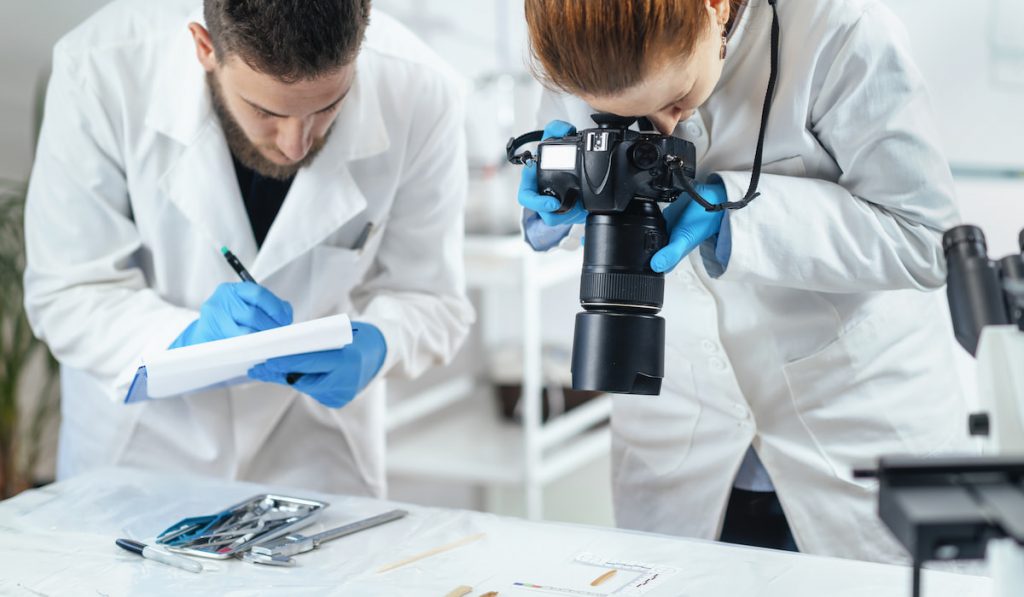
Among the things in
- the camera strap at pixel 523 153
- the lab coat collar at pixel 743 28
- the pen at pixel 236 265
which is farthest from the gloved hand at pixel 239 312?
the lab coat collar at pixel 743 28

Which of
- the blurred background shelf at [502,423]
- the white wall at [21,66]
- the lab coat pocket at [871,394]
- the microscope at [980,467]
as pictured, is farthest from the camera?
the white wall at [21,66]

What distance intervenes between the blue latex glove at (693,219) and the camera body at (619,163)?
0.06 metres

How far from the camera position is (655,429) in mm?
1357

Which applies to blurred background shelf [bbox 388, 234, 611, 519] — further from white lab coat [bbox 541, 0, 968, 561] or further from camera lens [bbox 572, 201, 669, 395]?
camera lens [bbox 572, 201, 669, 395]

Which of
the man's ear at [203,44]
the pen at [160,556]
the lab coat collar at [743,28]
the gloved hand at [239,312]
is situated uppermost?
the man's ear at [203,44]

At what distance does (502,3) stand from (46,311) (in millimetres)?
1653

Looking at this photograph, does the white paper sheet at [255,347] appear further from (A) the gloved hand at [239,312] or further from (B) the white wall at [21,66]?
(B) the white wall at [21,66]

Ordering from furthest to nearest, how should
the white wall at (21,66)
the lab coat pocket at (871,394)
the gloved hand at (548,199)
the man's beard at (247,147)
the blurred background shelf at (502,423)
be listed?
the white wall at (21,66) < the blurred background shelf at (502,423) < the man's beard at (247,147) < the lab coat pocket at (871,394) < the gloved hand at (548,199)

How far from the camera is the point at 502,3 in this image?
2.75 meters

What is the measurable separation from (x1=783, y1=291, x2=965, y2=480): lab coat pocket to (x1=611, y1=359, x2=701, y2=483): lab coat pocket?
136 mm

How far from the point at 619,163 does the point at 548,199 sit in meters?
0.11

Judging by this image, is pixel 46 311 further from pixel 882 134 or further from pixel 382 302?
pixel 882 134

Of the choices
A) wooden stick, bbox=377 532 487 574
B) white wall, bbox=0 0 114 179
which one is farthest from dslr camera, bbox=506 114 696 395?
white wall, bbox=0 0 114 179

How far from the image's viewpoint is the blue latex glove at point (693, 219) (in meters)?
1.07
